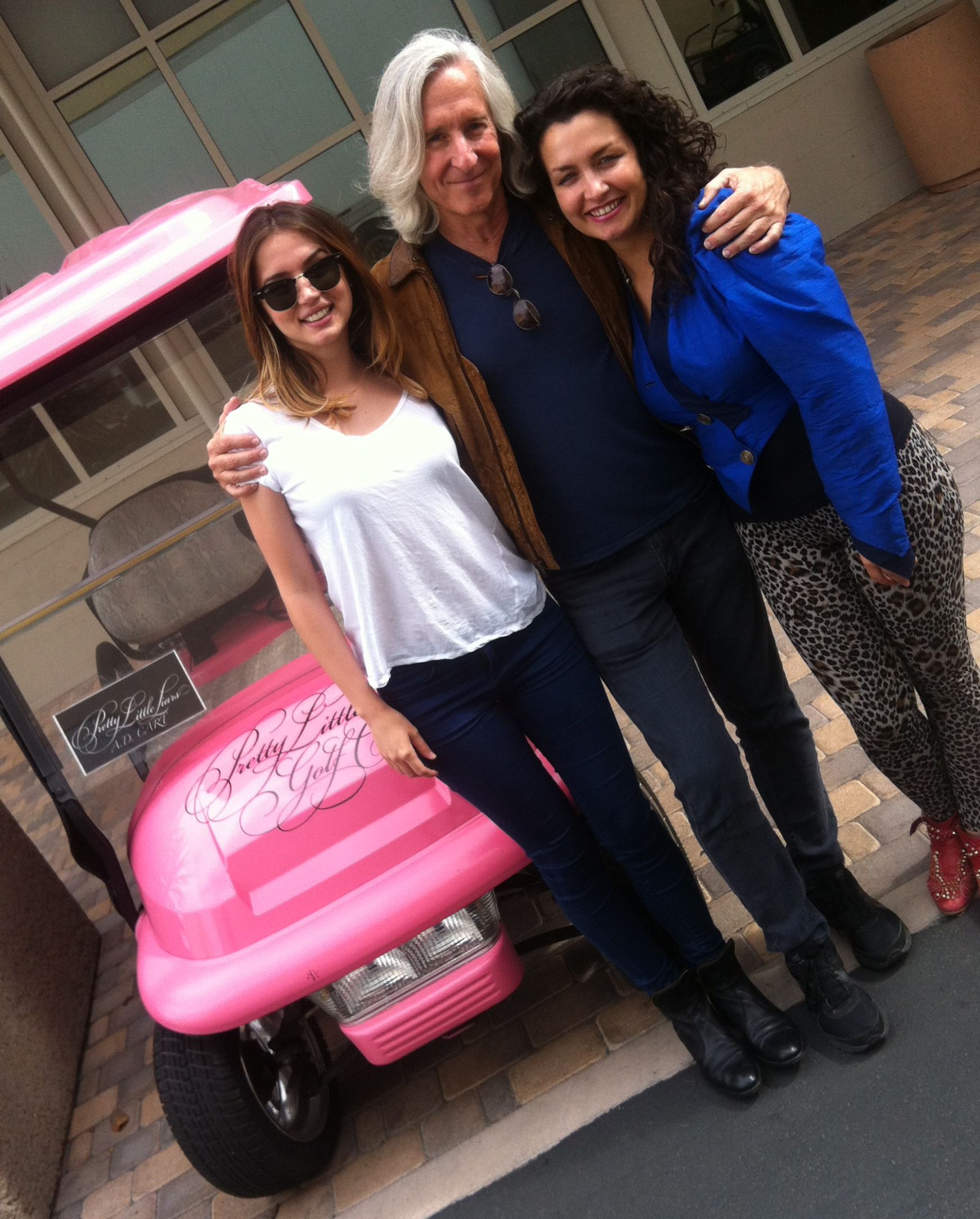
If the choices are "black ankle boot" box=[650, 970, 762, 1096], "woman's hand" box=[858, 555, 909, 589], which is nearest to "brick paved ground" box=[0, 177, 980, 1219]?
"black ankle boot" box=[650, 970, 762, 1096]

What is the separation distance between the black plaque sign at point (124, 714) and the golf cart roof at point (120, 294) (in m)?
0.60

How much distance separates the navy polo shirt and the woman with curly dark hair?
7 centimetres

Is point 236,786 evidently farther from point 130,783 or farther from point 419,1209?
point 419,1209

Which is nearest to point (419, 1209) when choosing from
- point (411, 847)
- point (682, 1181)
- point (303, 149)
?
point (682, 1181)

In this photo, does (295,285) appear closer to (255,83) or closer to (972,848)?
(972,848)

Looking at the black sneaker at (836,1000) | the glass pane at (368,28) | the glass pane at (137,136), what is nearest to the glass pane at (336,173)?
the glass pane at (368,28)

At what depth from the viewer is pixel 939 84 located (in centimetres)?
671

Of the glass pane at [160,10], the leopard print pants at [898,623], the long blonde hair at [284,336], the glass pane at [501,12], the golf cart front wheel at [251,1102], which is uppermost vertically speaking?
Answer: the glass pane at [160,10]

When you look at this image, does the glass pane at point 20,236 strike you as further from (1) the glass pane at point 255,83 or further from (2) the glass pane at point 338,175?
(2) the glass pane at point 338,175

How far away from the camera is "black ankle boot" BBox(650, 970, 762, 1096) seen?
197cm

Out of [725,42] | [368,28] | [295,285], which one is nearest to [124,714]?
[295,285]

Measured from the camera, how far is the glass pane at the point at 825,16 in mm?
7078

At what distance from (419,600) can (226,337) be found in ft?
2.75

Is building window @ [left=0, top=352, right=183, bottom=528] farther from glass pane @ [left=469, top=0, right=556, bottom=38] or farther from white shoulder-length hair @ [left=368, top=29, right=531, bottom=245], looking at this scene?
glass pane @ [left=469, top=0, right=556, bottom=38]
